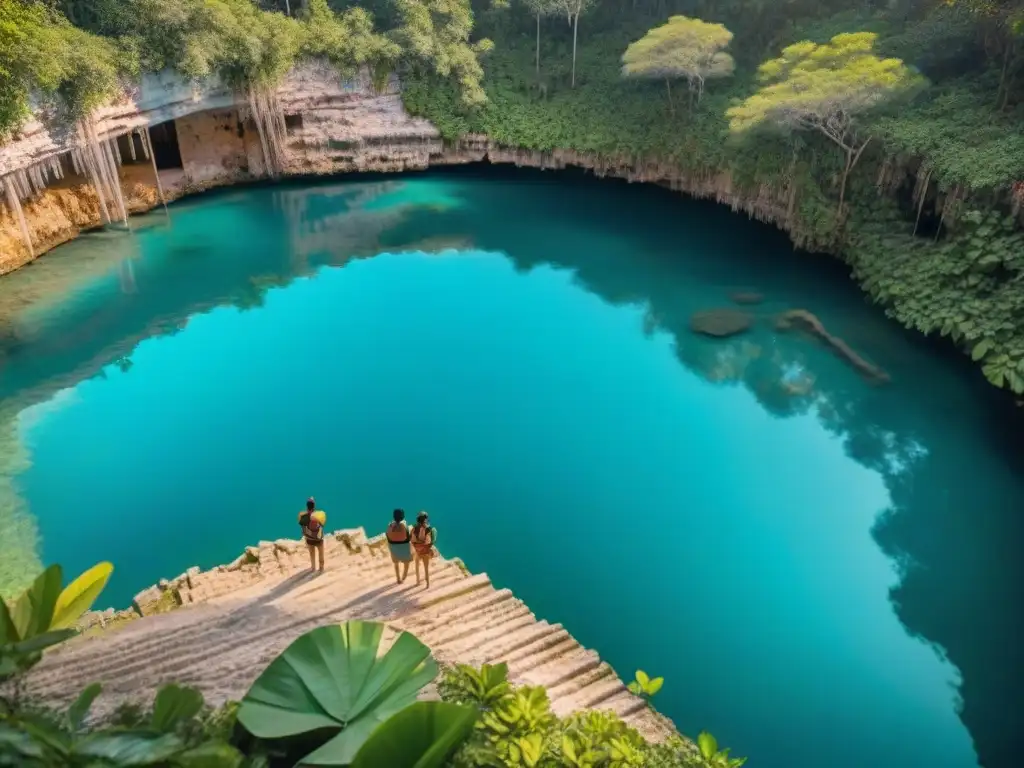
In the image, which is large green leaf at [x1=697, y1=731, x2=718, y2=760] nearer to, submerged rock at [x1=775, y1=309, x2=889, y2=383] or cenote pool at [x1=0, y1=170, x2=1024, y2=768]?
cenote pool at [x1=0, y1=170, x2=1024, y2=768]

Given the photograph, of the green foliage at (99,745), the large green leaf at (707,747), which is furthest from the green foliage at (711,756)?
the green foliage at (99,745)

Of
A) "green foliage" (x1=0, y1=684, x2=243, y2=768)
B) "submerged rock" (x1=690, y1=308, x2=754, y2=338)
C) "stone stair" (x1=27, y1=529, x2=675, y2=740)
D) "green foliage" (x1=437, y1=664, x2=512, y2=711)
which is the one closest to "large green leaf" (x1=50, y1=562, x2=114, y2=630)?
"stone stair" (x1=27, y1=529, x2=675, y2=740)

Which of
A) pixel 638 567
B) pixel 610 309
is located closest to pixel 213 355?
pixel 610 309

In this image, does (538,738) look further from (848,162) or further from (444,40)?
(444,40)

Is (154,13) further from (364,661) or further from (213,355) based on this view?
(364,661)

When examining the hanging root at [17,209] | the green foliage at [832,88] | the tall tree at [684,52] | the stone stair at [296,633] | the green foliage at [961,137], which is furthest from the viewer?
the tall tree at [684,52]

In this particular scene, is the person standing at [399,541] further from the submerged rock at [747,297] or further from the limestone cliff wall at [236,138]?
the limestone cliff wall at [236,138]

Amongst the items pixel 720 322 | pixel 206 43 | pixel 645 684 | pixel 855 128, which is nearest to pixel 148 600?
pixel 645 684
